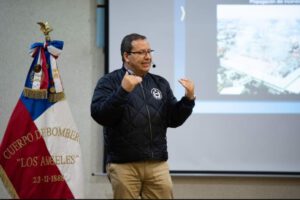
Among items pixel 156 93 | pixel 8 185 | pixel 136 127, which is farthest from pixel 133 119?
pixel 8 185

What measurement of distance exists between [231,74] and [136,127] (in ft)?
5.03

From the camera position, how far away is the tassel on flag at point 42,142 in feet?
9.36

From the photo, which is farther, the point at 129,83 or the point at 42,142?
the point at 42,142

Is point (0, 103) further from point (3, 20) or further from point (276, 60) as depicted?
point (276, 60)

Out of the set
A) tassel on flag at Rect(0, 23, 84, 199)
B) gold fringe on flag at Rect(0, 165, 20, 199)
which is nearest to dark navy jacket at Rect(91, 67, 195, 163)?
tassel on flag at Rect(0, 23, 84, 199)

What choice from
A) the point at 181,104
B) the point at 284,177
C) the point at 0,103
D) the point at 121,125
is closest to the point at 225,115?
the point at 284,177

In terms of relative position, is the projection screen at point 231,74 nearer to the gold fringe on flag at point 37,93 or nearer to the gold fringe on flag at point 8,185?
the gold fringe on flag at point 37,93

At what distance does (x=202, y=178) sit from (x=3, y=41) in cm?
206

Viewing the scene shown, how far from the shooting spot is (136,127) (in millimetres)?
2256

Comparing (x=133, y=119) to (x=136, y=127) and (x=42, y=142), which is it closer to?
(x=136, y=127)

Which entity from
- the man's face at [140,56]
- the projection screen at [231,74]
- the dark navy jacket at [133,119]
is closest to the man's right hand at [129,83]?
the dark navy jacket at [133,119]

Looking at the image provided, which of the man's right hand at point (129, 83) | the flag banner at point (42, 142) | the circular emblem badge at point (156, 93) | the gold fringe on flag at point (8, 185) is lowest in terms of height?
the gold fringe on flag at point (8, 185)

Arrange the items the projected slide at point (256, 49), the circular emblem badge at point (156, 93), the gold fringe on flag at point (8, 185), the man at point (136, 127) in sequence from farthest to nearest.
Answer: the projected slide at point (256, 49) → the gold fringe on flag at point (8, 185) → the circular emblem badge at point (156, 93) → the man at point (136, 127)

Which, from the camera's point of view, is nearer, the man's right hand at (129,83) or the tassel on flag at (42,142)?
the man's right hand at (129,83)
